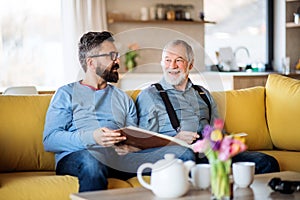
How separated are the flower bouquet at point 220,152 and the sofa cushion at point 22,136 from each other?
1.41 m

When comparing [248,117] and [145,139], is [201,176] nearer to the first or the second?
[145,139]

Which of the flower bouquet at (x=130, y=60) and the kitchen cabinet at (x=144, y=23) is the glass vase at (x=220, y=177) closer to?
the kitchen cabinet at (x=144, y=23)

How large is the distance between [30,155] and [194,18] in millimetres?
3859

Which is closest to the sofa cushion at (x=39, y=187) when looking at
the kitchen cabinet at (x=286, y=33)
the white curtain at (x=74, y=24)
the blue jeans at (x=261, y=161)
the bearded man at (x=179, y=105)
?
the bearded man at (x=179, y=105)

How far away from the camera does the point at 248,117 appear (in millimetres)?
3982

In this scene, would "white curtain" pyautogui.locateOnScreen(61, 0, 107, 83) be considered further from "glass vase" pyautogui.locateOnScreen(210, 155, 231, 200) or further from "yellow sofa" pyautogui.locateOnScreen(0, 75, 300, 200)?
"glass vase" pyautogui.locateOnScreen(210, 155, 231, 200)

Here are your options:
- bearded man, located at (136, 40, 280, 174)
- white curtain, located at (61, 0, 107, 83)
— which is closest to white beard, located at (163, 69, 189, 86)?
bearded man, located at (136, 40, 280, 174)

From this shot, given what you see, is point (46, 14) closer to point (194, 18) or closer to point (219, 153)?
point (194, 18)

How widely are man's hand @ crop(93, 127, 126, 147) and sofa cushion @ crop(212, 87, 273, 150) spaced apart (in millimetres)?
Result: 952

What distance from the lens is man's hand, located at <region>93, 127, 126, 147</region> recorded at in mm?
3172

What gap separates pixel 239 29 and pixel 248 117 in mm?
3367

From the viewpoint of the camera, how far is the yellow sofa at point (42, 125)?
3133 mm

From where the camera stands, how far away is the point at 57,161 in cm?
338

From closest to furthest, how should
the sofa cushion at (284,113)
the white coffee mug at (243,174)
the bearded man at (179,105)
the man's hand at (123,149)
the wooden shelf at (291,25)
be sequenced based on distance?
the white coffee mug at (243,174)
the man's hand at (123,149)
the bearded man at (179,105)
the sofa cushion at (284,113)
the wooden shelf at (291,25)
